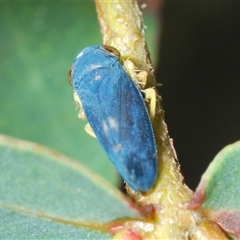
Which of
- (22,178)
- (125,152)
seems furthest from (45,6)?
(22,178)

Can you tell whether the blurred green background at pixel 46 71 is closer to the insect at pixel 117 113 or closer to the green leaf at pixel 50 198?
the insect at pixel 117 113

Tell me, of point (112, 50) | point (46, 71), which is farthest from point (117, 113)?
point (46, 71)

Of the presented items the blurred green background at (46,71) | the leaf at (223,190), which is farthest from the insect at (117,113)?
the blurred green background at (46,71)

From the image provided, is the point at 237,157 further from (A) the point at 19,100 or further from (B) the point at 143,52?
(A) the point at 19,100

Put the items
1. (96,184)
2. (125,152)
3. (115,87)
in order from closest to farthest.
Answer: (96,184)
(125,152)
(115,87)

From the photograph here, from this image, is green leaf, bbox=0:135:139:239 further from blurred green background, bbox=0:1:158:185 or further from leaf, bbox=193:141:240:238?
blurred green background, bbox=0:1:158:185

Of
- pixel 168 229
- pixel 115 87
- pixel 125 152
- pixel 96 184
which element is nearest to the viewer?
pixel 96 184
